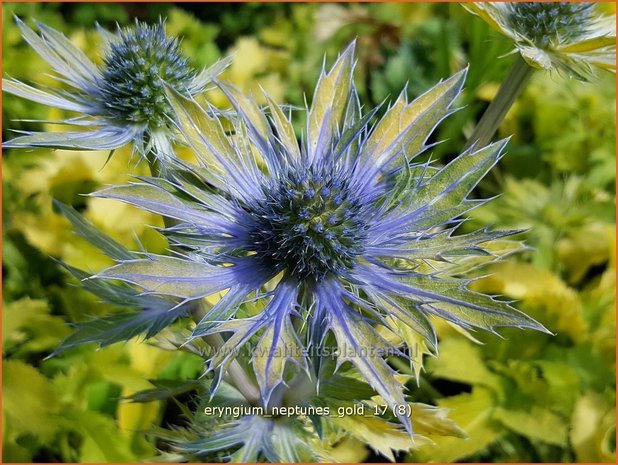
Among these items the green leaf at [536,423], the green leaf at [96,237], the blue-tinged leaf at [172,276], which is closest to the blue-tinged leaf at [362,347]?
the blue-tinged leaf at [172,276]

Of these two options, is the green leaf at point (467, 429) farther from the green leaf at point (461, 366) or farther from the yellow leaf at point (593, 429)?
the yellow leaf at point (593, 429)

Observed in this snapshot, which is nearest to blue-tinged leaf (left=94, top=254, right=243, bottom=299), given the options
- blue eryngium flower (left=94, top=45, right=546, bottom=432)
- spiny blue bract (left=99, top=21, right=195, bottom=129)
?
blue eryngium flower (left=94, top=45, right=546, bottom=432)

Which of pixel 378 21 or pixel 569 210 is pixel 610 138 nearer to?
pixel 569 210

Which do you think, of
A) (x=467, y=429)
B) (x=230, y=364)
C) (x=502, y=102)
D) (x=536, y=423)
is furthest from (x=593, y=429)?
(x=230, y=364)

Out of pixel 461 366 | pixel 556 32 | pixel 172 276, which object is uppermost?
pixel 556 32

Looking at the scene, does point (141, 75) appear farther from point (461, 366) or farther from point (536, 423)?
point (536, 423)

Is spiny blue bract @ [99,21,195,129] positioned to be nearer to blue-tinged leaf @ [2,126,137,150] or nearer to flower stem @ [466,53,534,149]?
blue-tinged leaf @ [2,126,137,150]
